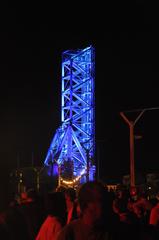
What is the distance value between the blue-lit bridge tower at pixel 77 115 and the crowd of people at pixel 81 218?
54756mm

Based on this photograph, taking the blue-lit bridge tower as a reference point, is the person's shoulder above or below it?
below

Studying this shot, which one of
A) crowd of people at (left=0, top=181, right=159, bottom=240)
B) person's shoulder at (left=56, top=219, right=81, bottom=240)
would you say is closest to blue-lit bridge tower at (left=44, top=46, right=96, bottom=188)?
crowd of people at (left=0, top=181, right=159, bottom=240)

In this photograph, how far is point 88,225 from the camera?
3.57m

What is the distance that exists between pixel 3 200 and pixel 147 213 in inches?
207

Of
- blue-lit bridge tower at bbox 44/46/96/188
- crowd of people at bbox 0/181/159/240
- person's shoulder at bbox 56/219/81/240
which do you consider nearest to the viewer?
crowd of people at bbox 0/181/159/240

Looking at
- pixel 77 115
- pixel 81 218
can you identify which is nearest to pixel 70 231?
pixel 81 218

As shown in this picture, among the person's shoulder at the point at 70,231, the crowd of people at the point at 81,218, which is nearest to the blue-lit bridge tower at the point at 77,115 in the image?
the crowd of people at the point at 81,218

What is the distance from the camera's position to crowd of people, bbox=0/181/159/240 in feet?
11.7

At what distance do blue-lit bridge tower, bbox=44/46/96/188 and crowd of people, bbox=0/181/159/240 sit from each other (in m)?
54.8

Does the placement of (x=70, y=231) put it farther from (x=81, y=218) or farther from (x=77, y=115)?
(x=77, y=115)

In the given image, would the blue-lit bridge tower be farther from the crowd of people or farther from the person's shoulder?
the person's shoulder

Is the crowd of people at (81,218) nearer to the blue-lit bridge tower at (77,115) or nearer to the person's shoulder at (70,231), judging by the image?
the person's shoulder at (70,231)

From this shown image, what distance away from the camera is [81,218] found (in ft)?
12.1

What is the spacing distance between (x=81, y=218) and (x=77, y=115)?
209 ft
